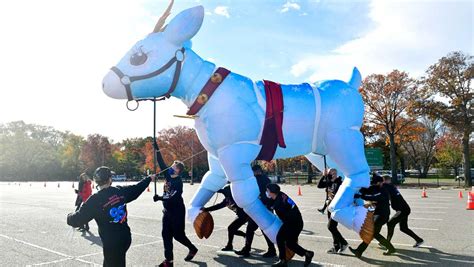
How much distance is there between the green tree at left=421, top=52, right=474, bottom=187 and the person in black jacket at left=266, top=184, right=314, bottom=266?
72.4ft

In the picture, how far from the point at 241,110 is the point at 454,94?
921 inches

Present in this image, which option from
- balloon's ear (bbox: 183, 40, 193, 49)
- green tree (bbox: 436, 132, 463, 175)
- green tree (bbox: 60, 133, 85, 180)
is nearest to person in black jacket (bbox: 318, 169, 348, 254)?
balloon's ear (bbox: 183, 40, 193, 49)

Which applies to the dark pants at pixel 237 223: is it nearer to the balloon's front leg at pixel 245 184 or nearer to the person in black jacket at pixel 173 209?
the person in black jacket at pixel 173 209

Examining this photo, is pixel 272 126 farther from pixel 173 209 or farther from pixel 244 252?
pixel 244 252

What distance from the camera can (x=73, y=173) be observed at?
63.3m

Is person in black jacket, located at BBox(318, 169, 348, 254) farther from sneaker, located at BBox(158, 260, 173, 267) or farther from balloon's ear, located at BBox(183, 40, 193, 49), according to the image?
balloon's ear, located at BBox(183, 40, 193, 49)

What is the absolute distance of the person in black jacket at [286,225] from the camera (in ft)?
15.0

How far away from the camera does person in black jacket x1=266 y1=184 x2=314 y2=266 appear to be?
4.59 m

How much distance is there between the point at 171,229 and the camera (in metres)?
5.18

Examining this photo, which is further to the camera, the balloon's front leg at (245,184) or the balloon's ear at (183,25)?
the balloon's ear at (183,25)

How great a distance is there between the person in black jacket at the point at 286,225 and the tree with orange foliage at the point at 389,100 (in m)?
24.0

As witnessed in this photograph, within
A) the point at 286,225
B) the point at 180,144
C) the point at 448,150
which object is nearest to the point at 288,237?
the point at 286,225

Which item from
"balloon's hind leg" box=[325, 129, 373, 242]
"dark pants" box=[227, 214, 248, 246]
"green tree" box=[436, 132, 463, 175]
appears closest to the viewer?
"balloon's hind leg" box=[325, 129, 373, 242]

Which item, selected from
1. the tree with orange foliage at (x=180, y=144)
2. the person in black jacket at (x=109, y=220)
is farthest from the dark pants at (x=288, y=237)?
the tree with orange foliage at (x=180, y=144)
